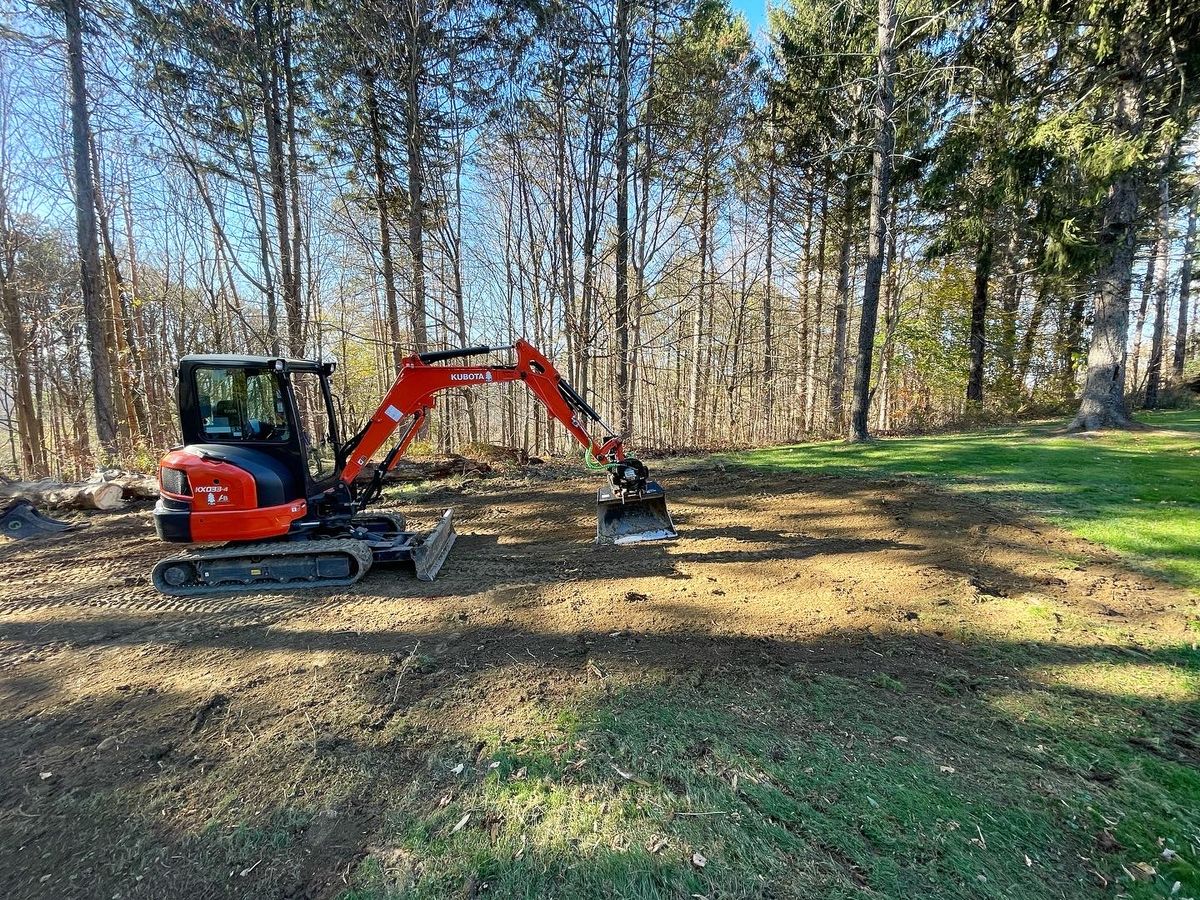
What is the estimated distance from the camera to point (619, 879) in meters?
1.96

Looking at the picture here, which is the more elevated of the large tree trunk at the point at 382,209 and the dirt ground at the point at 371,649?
the large tree trunk at the point at 382,209

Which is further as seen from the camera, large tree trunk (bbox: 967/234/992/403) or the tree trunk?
the tree trunk

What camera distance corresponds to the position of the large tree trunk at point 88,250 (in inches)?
415

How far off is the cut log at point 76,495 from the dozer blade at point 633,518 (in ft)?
27.1

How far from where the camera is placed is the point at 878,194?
11.6m

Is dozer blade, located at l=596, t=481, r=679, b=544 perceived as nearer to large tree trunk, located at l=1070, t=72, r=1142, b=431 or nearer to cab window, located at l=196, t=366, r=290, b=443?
cab window, located at l=196, t=366, r=290, b=443

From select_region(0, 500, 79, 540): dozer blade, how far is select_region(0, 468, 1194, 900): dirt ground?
68 centimetres

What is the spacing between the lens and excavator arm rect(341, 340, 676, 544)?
215 inches

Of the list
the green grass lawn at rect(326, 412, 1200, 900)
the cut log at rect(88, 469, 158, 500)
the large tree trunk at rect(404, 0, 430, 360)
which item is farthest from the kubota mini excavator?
the large tree trunk at rect(404, 0, 430, 360)

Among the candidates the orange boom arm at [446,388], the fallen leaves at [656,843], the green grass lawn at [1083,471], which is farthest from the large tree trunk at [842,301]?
the fallen leaves at [656,843]

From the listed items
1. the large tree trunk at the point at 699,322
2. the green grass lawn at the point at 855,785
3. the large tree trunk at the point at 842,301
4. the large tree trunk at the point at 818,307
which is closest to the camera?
the green grass lawn at the point at 855,785

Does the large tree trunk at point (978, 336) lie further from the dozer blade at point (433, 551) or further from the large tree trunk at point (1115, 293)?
the dozer blade at point (433, 551)

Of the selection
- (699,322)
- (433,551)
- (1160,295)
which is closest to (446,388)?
(433,551)

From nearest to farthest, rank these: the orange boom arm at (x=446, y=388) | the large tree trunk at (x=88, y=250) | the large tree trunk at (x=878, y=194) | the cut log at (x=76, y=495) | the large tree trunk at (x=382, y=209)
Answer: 1. the orange boom arm at (x=446, y=388)
2. the cut log at (x=76, y=495)
3. the large tree trunk at (x=88, y=250)
4. the large tree trunk at (x=878, y=194)
5. the large tree trunk at (x=382, y=209)
